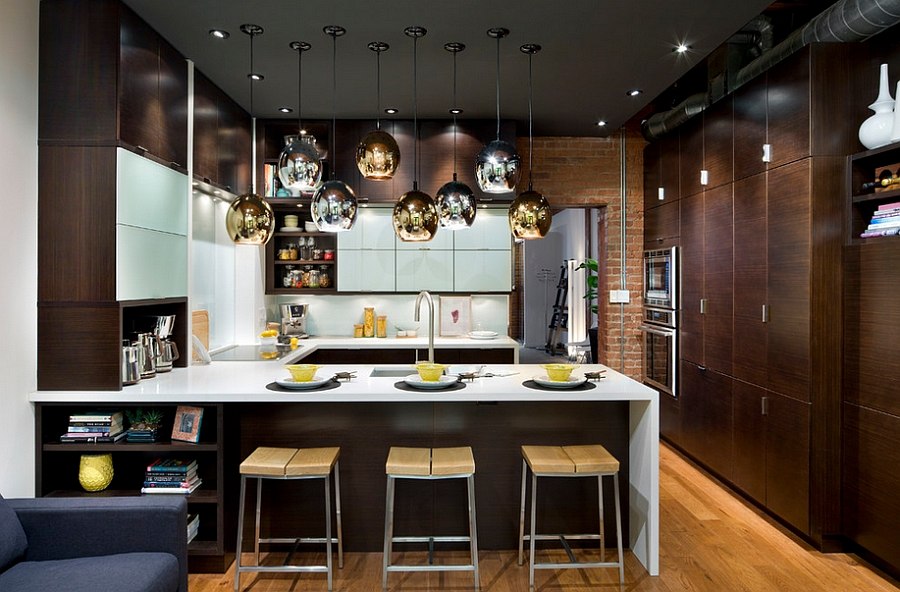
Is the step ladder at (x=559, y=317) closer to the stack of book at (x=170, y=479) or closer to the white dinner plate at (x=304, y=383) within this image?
the white dinner plate at (x=304, y=383)

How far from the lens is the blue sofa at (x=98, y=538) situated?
220cm

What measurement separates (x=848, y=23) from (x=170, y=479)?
13.5 ft

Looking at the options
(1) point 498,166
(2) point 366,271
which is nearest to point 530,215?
(1) point 498,166

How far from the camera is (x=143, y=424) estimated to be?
3158mm

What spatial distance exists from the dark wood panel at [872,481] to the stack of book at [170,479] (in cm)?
339

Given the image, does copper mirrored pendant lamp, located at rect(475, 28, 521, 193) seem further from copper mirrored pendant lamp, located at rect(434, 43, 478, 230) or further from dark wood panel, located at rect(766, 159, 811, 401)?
dark wood panel, located at rect(766, 159, 811, 401)

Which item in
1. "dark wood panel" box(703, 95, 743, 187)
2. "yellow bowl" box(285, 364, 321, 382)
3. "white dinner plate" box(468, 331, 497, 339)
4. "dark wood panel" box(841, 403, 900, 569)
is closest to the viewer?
"dark wood panel" box(841, 403, 900, 569)

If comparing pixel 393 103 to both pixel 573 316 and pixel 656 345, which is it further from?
pixel 573 316

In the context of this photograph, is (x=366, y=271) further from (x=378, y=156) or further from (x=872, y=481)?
(x=872, y=481)

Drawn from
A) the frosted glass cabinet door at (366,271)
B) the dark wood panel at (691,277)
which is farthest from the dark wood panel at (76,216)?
the dark wood panel at (691,277)

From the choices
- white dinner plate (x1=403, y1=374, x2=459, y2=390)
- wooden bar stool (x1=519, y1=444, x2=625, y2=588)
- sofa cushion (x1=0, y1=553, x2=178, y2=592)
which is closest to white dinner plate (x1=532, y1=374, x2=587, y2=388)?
wooden bar stool (x1=519, y1=444, x2=625, y2=588)

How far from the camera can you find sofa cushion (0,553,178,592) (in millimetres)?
2039

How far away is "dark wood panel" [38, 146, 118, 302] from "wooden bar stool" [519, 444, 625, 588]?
2.26 m

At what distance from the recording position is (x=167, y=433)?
3307mm
